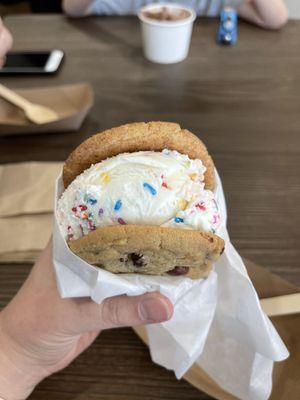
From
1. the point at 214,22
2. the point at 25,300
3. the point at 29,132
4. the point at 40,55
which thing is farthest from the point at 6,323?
the point at 214,22

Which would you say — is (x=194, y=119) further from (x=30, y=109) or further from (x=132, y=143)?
(x=132, y=143)

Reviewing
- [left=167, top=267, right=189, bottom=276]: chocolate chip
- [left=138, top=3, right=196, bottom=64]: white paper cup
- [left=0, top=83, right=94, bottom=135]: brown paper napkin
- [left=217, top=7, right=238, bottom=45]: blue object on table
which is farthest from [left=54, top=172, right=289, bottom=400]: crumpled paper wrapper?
[left=217, top=7, right=238, bottom=45]: blue object on table

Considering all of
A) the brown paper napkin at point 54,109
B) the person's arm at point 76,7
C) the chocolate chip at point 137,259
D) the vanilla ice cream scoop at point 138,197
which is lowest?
the brown paper napkin at point 54,109

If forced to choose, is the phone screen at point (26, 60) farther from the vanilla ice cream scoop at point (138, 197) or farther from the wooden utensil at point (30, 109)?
the vanilla ice cream scoop at point (138, 197)

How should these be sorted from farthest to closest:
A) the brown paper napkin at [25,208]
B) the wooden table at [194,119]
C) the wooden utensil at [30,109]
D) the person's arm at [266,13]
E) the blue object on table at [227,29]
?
1. the person's arm at [266,13]
2. the blue object on table at [227,29]
3. the wooden utensil at [30,109]
4. the brown paper napkin at [25,208]
5. the wooden table at [194,119]

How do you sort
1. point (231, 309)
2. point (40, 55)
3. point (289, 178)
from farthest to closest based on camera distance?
point (40, 55)
point (289, 178)
point (231, 309)

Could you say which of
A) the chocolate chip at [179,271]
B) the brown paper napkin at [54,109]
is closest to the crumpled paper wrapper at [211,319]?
the chocolate chip at [179,271]

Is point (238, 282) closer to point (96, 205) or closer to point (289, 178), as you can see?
point (96, 205)
